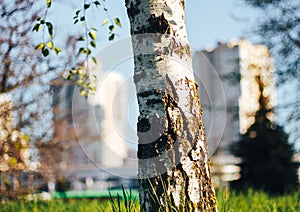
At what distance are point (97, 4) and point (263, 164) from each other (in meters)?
10.8

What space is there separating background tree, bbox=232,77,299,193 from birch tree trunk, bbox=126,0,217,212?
425 inches

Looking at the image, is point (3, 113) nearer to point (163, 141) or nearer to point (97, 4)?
point (97, 4)

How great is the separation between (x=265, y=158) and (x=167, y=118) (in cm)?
1152

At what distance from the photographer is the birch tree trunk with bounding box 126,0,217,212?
2836mm

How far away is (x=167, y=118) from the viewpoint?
287cm

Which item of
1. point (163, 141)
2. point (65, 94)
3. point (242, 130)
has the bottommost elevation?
point (163, 141)

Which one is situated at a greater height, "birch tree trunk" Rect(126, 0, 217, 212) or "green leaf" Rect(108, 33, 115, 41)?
"green leaf" Rect(108, 33, 115, 41)

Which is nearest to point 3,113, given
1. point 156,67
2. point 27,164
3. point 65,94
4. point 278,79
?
point 27,164

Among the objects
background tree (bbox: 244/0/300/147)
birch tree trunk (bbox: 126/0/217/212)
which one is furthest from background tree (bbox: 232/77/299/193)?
birch tree trunk (bbox: 126/0/217/212)

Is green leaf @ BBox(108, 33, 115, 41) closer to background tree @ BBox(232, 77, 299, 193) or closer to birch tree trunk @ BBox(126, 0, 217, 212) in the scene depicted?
birch tree trunk @ BBox(126, 0, 217, 212)

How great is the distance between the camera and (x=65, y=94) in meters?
13.8

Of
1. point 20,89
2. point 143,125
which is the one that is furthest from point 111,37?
point 20,89

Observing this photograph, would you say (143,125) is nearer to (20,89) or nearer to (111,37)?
(111,37)

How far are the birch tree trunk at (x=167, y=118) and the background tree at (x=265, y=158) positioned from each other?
35.4 feet
